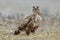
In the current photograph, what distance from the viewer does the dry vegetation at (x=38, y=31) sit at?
10.8m

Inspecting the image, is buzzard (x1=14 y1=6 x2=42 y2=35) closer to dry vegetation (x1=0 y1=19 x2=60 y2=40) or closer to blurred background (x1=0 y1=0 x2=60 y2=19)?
dry vegetation (x1=0 y1=19 x2=60 y2=40)

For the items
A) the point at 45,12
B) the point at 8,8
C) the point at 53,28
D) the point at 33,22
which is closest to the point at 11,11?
the point at 8,8

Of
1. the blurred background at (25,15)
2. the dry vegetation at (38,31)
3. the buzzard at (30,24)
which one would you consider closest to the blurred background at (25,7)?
the blurred background at (25,15)

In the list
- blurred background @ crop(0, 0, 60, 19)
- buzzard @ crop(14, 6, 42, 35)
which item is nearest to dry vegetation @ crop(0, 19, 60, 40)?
buzzard @ crop(14, 6, 42, 35)

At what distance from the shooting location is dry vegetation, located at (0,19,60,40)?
10.8m

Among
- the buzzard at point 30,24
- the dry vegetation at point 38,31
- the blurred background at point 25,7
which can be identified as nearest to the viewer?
the dry vegetation at point 38,31

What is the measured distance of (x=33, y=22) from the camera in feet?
36.6

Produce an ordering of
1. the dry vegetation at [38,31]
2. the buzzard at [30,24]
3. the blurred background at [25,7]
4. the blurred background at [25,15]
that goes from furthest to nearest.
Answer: the blurred background at [25,7]
the buzzard at [30,24]
the blurred background at [25,15]
the dry vegetation at [38,31]

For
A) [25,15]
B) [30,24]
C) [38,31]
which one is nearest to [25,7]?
[25,15]

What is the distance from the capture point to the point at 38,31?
1199 cm

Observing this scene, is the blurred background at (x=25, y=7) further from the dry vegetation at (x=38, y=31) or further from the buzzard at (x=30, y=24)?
the buzzard at (x=30, y=24)

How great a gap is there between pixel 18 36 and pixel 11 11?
161 inches

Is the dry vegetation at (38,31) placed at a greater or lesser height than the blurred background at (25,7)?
lesser

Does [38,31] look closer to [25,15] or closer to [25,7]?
[25,15]
